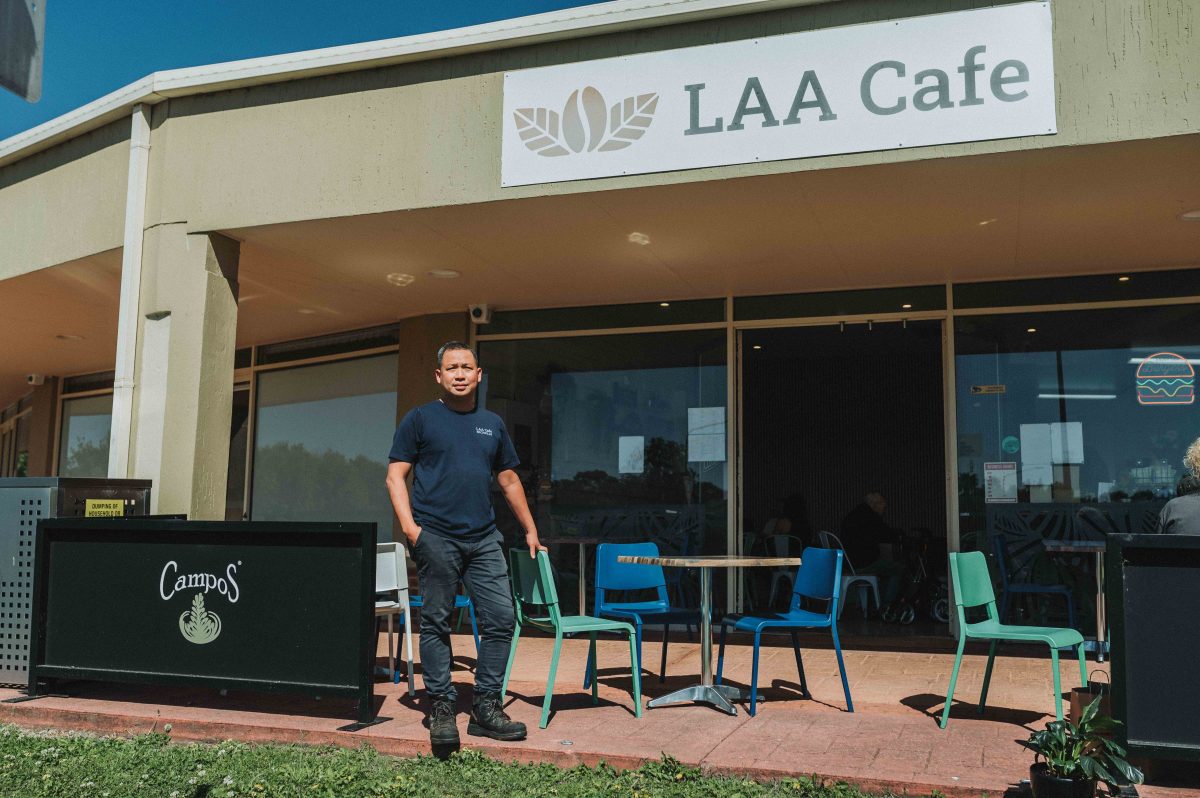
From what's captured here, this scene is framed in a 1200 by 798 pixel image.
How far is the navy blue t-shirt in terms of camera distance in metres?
4.54

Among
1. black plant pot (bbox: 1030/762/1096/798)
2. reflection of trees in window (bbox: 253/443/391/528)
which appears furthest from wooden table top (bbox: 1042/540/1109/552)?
reflection of trees in window (bbox: 253/443/391/528)

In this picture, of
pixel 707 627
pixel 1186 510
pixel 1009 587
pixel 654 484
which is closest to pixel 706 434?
pixel 654 484

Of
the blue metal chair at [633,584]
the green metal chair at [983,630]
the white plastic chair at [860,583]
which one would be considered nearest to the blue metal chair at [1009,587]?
the white plastic chair at [860,583]

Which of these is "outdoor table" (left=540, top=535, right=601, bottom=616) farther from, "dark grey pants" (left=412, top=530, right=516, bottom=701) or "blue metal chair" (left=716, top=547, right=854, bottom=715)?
"dark grey pants" (left=412, top=530, right=516, bottom=701)

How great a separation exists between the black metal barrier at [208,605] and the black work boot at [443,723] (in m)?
0.52

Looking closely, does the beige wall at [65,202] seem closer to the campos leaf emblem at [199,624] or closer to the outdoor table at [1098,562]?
the campos leaf emblem at [199,624]

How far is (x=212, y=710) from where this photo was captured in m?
5.16

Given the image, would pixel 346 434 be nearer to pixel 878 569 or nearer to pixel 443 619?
pixel 878 569

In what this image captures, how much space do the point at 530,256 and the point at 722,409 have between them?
219cm

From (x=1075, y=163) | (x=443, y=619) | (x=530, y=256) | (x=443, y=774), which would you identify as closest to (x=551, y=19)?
(x=530, y=256)

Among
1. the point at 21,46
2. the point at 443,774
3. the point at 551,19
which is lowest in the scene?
the point at 443,774

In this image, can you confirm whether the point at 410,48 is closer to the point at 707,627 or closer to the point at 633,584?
the point at 633,584

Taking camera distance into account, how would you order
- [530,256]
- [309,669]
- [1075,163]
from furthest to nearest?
[530,256] < [1075,163] < [309,669]

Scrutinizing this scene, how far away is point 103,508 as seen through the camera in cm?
600
